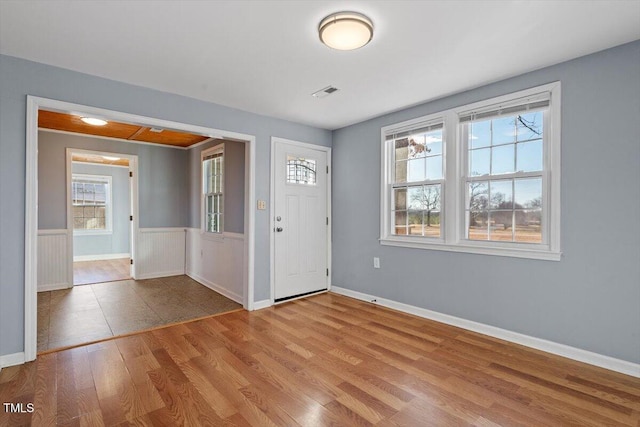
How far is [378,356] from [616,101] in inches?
109

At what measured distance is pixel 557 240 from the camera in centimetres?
271

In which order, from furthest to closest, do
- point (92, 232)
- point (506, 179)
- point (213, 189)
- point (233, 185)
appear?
point (92, 232) → point (213, 189) → point (233, 185) → point (506, 179)

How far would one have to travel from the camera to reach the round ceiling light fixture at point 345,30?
204 centimetres

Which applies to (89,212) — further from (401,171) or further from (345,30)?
(345,30)

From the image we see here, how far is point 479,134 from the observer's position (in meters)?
3.29

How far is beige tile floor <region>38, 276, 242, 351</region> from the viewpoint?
10.5 feet

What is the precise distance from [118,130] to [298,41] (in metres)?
3.98

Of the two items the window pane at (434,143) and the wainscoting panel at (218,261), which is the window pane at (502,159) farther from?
the wainscoting panel at (218,261)

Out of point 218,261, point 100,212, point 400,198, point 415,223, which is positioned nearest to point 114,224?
point 100,212

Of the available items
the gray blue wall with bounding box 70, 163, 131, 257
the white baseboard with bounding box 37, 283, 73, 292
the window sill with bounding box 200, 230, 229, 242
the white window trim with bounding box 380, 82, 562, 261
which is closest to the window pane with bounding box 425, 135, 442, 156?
the white window trim with bounding box 380, 82, 562, 261

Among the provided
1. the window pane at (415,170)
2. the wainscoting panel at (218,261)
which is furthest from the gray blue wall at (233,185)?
the window pane at (415,170)

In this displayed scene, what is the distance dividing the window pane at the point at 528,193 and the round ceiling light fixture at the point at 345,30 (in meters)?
1.95

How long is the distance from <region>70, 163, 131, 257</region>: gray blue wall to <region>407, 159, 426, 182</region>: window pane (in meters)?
7.53

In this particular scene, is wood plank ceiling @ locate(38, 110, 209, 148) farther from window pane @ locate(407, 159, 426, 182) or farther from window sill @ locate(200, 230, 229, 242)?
window pane @ locate(407, 159, 426, 182)
